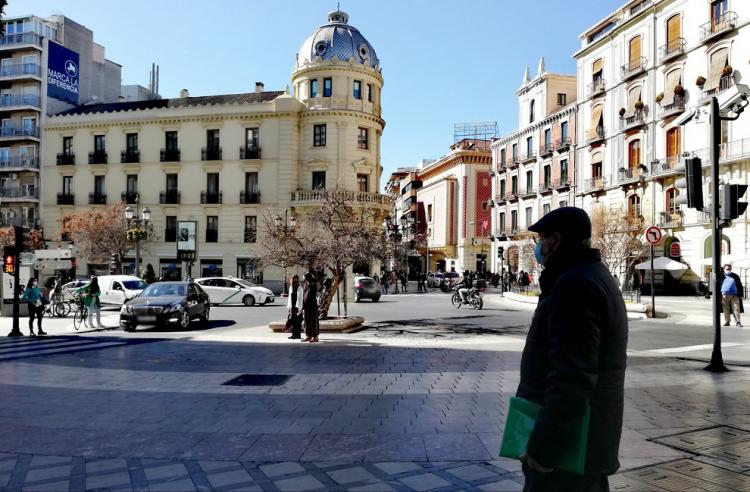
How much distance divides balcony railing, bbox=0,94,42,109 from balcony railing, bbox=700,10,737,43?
50.3 meters

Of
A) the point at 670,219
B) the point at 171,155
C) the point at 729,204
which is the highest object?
the point at 171,155

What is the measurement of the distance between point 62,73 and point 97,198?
14524 mm

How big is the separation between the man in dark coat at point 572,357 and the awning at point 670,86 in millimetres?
38207

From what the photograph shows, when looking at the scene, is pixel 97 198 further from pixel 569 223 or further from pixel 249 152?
pixel 569 223

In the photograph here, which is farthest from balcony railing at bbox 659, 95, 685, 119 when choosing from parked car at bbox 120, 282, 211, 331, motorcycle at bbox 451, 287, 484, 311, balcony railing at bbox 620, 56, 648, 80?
parked car at bbox 120, 282, 211, 331

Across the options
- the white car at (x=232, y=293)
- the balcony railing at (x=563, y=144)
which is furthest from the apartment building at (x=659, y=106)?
the white car at (x=232, y=293)

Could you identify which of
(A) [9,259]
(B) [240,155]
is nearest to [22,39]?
(B) [240,155]

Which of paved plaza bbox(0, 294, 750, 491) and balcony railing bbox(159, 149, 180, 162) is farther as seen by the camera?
balcony railing bbox(159, 149, 180, 162)

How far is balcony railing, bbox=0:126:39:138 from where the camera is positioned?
167 feet

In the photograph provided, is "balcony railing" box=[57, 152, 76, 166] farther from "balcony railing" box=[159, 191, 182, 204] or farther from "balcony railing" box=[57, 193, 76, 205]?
"balcony railing" box=[159, 191, 182, 204]

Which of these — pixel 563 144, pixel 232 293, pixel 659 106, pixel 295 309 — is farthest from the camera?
pixel 563 144

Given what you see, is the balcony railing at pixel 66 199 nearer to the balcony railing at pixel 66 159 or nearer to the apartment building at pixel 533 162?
the balcony railing at pixel 66 159

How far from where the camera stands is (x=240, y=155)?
4453 cm

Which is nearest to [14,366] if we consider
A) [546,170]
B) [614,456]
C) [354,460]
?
[354,460]
